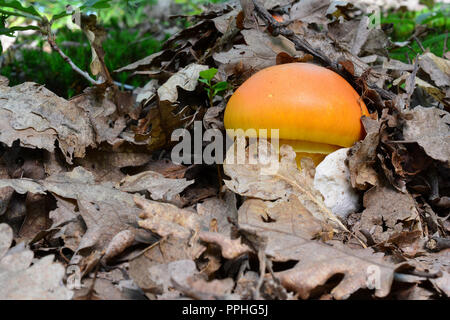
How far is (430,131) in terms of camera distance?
2.25m

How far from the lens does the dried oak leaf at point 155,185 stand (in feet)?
6.86

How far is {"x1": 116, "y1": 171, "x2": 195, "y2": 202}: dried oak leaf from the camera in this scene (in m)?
2.09

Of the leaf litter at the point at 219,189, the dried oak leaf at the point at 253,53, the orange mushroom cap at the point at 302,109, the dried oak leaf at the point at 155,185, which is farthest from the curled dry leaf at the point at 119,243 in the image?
the dried oak leaf at the point at 253,53

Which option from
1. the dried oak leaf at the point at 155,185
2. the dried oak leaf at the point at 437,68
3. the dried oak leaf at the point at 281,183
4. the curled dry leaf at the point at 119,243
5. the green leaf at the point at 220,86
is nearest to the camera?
the curled dry leaf at the point at 119,243

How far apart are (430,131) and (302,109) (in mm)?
818

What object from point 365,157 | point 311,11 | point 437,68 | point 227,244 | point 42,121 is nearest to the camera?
point 227,244

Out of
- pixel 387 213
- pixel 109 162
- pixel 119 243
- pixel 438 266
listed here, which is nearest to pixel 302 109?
pixel 387 213

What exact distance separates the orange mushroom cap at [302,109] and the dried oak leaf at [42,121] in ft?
2.97

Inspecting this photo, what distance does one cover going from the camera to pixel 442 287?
150cm

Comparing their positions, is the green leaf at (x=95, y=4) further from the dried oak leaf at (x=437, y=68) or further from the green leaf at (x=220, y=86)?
the dried oak leaf at (x=437, y=68)

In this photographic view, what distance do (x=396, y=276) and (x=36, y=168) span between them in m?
1.87

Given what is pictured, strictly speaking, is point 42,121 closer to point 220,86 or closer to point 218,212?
point 220,86
